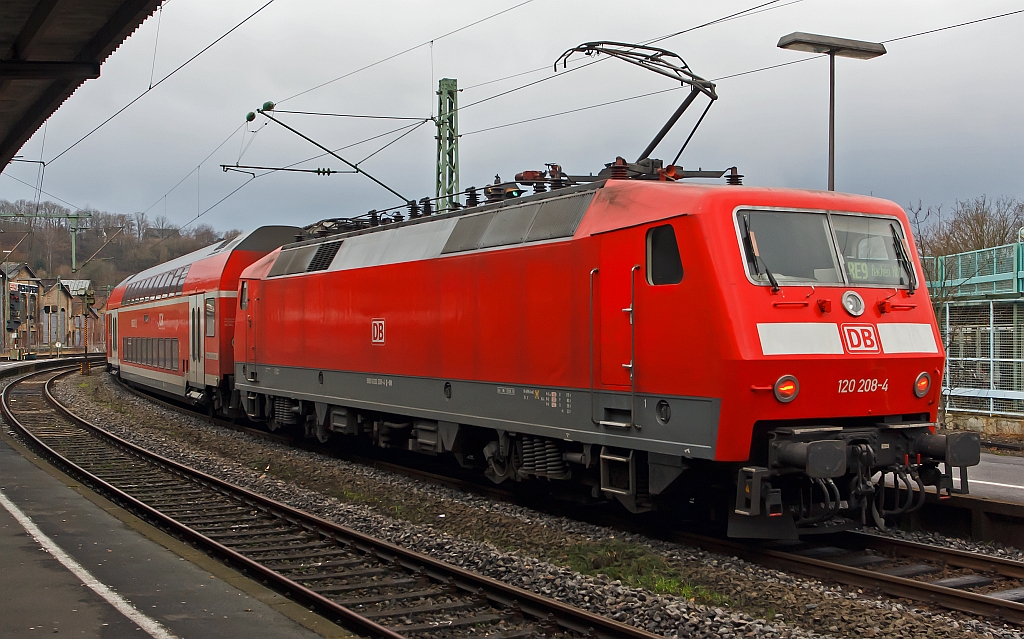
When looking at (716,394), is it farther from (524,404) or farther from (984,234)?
(984,234)

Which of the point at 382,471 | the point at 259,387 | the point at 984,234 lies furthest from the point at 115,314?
the point at 984,234

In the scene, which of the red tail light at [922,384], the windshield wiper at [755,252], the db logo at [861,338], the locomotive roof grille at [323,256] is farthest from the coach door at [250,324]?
the red tail light at [922,384]

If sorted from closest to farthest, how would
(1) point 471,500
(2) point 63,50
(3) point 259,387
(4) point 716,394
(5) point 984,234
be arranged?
(4) point 716,394
(2) point 63,50
(1) point 471,500
(3) point 259,387
(5) point 984,234

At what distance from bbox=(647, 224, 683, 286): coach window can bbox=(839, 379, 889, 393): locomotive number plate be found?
1.73m

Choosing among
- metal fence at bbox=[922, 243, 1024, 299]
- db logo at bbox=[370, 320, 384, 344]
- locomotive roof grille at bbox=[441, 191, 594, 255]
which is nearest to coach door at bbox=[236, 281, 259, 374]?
db logo at bbox=[370, 320, 384, 344]

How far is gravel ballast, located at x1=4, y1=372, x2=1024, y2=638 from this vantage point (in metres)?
6.71

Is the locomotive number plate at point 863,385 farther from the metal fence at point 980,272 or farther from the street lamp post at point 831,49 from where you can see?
the metal fence at point 980,272

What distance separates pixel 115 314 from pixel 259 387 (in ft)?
67.1

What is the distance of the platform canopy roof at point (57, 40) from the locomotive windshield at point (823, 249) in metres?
6.09

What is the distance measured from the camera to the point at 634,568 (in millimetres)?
8328

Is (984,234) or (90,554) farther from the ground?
(984,234)

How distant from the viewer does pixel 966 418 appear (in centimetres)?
2000

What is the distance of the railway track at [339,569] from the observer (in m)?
6.92

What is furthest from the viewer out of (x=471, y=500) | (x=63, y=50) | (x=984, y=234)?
(x=984, y=234)
